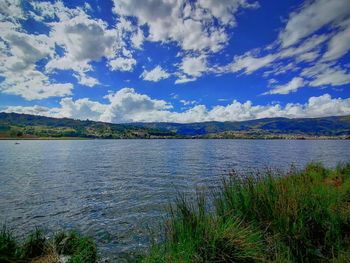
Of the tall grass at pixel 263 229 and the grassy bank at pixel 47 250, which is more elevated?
the tall grass at pixel 263 229

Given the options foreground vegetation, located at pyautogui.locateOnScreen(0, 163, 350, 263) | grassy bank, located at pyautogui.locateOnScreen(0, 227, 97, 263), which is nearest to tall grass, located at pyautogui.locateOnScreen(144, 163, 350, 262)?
foreground vegetation, located at pyautogui.locateOnScreen(0, 163, 350, 263)

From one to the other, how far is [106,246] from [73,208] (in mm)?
7367

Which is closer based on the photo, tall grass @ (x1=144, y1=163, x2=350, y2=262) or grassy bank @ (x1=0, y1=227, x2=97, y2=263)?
tall grass @ (x1=144, y1=163, x2=350, y2=262)

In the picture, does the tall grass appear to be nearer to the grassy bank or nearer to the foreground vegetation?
the foreground vegetation

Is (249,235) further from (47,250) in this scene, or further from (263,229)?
(47,250)

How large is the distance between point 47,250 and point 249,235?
20.7ft

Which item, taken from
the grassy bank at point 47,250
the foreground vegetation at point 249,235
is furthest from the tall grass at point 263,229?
the grassy bank at point 47,250

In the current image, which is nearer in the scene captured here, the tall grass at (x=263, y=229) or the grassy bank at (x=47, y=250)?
the tall grass at (x=263, y=229)

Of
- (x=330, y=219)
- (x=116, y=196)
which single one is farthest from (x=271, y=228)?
(x=116, y=196)

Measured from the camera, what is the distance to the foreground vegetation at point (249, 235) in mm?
6496

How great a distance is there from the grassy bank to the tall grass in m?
2.52

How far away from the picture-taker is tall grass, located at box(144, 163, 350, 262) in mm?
6488

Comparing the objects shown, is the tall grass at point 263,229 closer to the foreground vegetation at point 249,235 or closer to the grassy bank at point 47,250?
the foreground vegetation at point 249,235

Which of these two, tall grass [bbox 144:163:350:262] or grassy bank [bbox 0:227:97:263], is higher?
tall grass [bbox 144:163:350:262]
